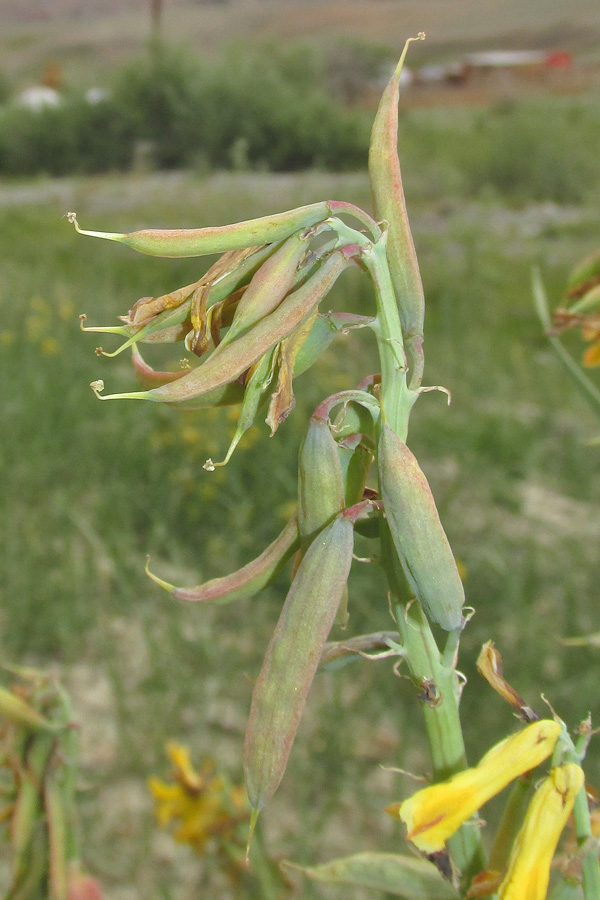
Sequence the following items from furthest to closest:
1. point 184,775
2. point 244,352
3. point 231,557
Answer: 1. point 231,557
2. point 184,775
3. point 244,352

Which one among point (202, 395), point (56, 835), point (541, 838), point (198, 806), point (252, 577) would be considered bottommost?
point (198, 806)

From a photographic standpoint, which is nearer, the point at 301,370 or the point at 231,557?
the point at 301,370

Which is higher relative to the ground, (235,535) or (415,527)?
(415,527)

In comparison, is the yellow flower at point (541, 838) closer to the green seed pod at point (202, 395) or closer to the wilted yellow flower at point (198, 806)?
the green seed pod at point (202, 395)

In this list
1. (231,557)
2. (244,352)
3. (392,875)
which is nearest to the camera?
(244,352)

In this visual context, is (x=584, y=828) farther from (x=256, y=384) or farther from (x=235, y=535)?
(x=235, y=535)

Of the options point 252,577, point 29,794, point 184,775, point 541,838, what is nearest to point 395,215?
point 252,577

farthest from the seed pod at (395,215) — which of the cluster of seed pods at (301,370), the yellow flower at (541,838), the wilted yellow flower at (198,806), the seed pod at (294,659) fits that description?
the wilted yellow flower at (198,806)
